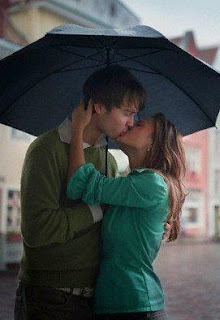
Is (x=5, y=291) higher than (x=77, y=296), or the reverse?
(x=77, y=296)

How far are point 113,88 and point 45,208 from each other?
549 millimetres

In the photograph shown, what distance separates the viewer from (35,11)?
19.1m

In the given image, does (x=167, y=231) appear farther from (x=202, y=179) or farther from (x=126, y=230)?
(x=202, y=179)

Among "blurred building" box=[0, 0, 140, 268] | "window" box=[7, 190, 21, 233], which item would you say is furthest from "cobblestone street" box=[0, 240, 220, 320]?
"blurred building" box=[0, 0, 140, 268]

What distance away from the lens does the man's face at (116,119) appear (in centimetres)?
207

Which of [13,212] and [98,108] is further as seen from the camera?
[13,212]

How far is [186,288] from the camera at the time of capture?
10945 millimetres

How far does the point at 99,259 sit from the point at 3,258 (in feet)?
36.5

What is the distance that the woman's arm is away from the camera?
6.36 ft

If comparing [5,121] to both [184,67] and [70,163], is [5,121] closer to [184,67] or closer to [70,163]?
[70,163]

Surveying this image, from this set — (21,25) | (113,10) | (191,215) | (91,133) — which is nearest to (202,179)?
(191,215)

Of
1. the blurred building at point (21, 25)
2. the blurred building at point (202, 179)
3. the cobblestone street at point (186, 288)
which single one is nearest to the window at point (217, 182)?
the blurred building at point (202, 179)

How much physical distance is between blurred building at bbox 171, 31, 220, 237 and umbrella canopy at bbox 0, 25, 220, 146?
93.2ft

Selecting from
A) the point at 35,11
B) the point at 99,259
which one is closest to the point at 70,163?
the point at 99,259
